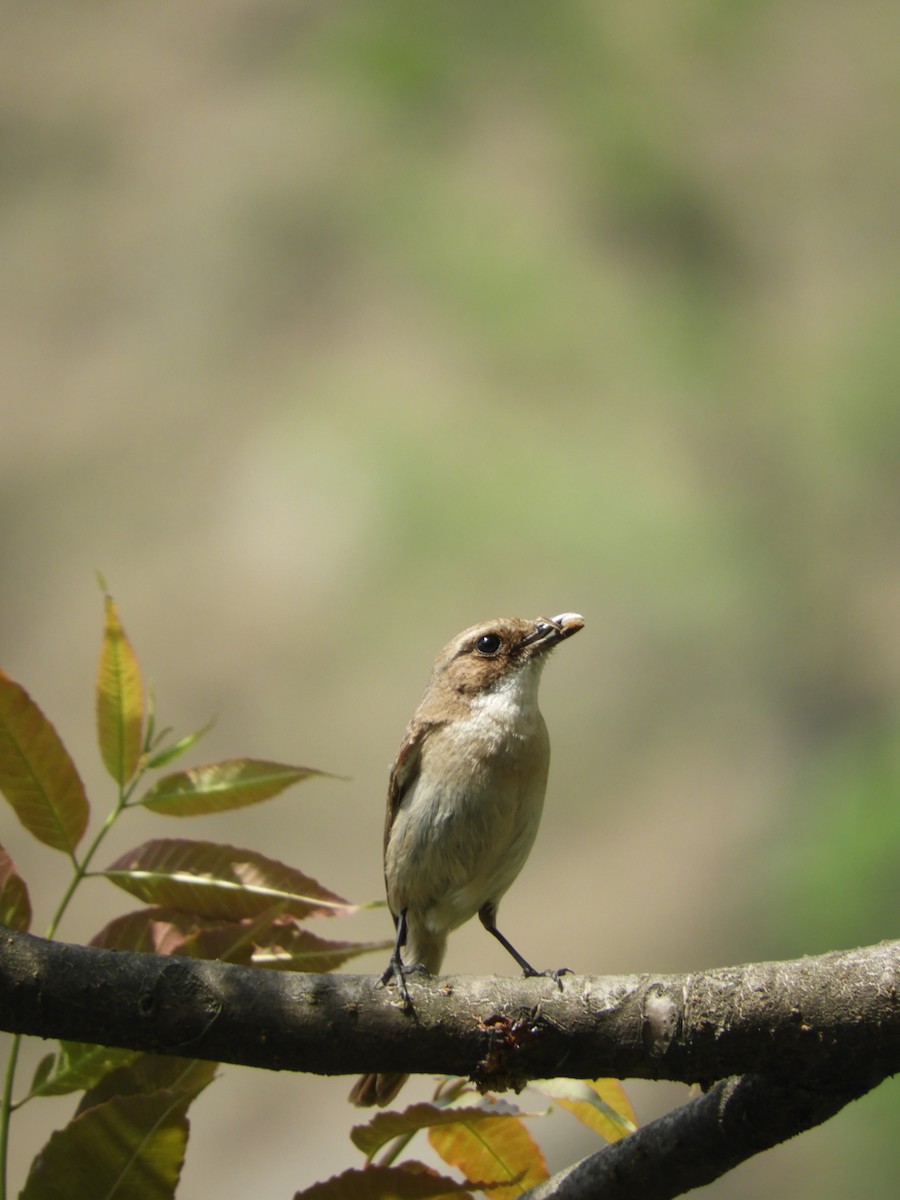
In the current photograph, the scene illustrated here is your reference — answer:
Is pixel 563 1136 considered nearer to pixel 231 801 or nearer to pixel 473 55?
pixel 231 801

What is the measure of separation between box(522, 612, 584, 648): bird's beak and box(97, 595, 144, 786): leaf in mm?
1436

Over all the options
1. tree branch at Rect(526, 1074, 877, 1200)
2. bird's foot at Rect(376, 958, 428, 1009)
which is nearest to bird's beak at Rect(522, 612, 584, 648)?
bird's foot at Rect(376, 958, 428, 1009)

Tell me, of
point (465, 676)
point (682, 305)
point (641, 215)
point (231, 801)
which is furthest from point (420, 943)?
point (641, 215)

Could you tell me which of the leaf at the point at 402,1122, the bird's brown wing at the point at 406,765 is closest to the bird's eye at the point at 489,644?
the bird's brown wing at the point at 406,765

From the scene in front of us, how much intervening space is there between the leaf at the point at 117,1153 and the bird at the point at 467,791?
4.39 feet

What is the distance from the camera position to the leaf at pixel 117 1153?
1.62 m

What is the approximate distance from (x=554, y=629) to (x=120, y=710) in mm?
1506

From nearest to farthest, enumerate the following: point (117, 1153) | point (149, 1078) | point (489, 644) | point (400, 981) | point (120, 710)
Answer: point (117, 1153) < point (149, 1078) < point (400, 981) < point (120, 710) < point (489, 644)

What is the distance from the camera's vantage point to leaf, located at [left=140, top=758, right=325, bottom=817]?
2.04 m

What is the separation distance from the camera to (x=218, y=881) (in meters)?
2.04

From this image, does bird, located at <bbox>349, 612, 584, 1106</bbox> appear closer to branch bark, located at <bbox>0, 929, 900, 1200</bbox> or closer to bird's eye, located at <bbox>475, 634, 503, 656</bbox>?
bird's eye, located at <bbox>475, 634, 503, 656</bbox>

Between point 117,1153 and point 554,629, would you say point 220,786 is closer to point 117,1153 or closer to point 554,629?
point 117,1153

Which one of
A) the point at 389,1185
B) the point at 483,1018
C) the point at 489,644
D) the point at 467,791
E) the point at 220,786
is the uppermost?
the point at 489,644

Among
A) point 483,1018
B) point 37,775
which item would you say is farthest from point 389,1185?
point 37,775
